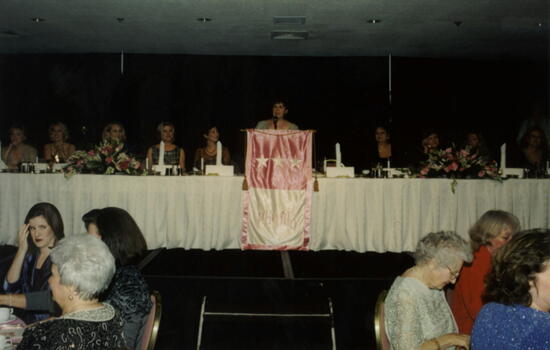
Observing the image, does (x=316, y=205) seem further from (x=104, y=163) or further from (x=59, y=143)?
(x=59, y=143)

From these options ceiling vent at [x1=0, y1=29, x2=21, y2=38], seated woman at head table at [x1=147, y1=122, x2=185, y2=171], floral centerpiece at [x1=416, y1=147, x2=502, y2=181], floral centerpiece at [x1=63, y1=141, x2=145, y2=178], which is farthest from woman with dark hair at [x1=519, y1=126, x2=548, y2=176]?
ceiling vent at [x1=0, y1=29, x2=21, y2=38]

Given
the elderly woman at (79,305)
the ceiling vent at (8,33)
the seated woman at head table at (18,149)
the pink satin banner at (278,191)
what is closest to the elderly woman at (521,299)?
the elderly woman at (79,305)

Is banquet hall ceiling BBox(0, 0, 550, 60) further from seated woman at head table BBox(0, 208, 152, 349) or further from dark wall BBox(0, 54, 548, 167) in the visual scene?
seated woman at head table BBox(0, 208, 152, 349)

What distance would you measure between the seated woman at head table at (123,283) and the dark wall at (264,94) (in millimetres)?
Result: 7186

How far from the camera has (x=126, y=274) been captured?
8.43ft

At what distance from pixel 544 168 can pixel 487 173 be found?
103cm

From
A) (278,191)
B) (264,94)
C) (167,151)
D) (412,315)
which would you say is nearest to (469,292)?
(412,315)

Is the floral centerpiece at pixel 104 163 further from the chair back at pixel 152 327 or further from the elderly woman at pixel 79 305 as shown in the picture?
the elderly woman at pixel 79 305

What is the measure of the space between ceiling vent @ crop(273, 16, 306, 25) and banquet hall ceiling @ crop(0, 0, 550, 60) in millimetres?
13

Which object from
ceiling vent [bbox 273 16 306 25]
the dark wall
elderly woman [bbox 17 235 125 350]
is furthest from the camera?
the dark wall

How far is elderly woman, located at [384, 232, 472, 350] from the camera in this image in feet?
7.65

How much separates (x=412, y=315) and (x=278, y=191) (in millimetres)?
3637

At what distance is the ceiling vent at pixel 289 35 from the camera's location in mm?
7824

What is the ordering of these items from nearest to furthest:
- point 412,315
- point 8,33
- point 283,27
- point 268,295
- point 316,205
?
point 412,315 < point 268,295 < point 316,205 < point 283,27 < point 8,33
